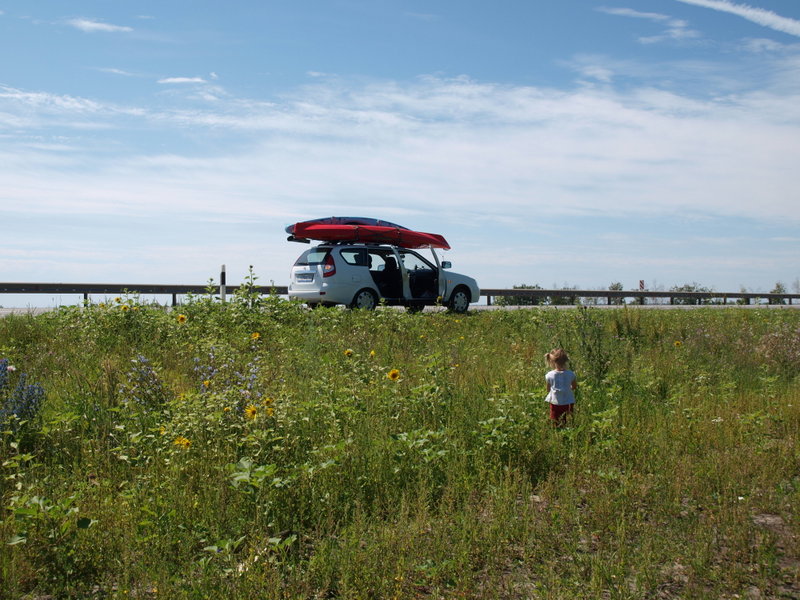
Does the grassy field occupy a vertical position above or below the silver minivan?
below

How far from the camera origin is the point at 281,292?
24141 mm

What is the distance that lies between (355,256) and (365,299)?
3.28 ft

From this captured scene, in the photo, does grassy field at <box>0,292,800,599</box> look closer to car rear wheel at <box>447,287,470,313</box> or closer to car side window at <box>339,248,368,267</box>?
car side window at <box>339,248,368,267</box>

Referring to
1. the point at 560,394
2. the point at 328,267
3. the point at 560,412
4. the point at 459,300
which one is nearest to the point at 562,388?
the point at 560,394

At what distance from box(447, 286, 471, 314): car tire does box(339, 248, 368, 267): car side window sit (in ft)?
9.99

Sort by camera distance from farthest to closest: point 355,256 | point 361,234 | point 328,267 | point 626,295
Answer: point 626,295
point 361,234
point 355,256
point 328,267

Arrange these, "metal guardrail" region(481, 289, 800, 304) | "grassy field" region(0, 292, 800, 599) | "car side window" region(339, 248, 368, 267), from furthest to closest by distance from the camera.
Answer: "metal guardrail" region(481, 289, 800, 304), "car side window" region(339, 248, 368, 267), "grassy field" region(0, 292, 800, 599)

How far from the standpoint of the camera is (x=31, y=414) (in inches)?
227

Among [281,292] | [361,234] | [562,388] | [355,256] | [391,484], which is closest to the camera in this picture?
[391,484]

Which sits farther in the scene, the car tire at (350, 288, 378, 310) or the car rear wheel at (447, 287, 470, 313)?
the car rear wheel at (447, 287, 470, 313)

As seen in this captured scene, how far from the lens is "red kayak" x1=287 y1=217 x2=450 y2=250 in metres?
15.5

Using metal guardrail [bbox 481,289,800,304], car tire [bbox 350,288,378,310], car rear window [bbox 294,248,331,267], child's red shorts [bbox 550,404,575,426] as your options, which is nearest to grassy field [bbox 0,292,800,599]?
child's red shorts [bbox 550,404,575,426]

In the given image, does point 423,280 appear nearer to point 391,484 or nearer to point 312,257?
point 312,257

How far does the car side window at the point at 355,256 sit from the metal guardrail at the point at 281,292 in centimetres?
171
